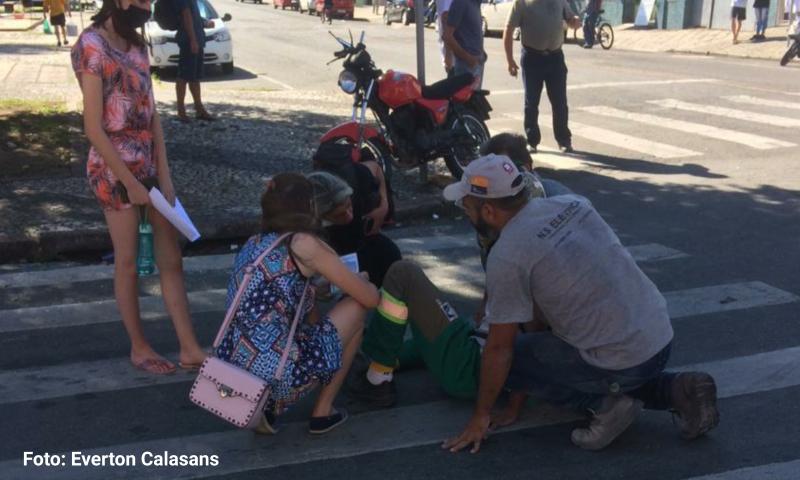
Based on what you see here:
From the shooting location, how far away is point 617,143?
1156 cm

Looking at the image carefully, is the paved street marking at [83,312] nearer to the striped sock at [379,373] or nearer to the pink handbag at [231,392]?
the striped sock at [379,373]

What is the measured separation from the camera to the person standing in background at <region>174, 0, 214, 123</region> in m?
11.8

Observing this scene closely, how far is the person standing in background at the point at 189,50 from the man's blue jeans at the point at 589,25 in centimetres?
1766

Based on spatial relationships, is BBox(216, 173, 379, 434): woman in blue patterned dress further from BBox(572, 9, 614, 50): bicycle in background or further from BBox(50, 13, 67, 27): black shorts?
BBox(572, 9, 614, 50): bicycle in background

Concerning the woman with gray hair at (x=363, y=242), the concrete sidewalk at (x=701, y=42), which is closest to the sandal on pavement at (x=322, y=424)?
the woman with gray hair at (x=363, y=242)

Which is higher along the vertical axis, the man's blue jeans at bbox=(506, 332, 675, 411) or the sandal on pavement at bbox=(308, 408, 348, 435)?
the man's blue jeans at bbox=(506, 332, 675, 411)

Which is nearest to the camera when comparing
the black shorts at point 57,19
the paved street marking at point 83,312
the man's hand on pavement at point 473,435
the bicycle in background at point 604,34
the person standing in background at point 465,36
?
the man's hand on pavement at point 473,435

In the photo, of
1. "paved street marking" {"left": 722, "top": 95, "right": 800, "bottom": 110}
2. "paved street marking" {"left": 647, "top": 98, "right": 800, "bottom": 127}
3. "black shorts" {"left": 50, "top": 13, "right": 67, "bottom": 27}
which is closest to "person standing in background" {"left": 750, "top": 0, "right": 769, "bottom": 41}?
"paved street marking" {"left": 722, "top": 95, "right": 800, "bottom": 110}

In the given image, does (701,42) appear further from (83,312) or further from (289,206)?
(289,206)

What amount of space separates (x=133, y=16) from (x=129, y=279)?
1293 mm

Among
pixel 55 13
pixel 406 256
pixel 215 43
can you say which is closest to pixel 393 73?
pixel 406 256

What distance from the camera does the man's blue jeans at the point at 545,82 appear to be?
1059cm

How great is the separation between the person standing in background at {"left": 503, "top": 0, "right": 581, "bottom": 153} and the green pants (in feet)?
21.1

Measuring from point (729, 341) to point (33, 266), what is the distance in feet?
15.6
